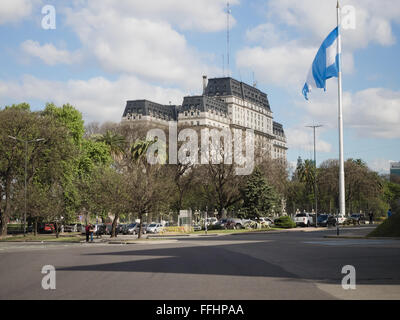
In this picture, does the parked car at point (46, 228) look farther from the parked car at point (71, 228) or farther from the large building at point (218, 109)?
the large building at point (218, 109)

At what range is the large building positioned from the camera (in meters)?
148

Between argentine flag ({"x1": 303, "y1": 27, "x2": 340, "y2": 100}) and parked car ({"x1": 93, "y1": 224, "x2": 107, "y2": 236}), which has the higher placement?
argentine flag ({"x1": 303, "y1": 27, "x2": 340, "y2": 100})

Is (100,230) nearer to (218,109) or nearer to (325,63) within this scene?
(325,63)

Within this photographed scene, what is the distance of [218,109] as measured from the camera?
15288 centimetres

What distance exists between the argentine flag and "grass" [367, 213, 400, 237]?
633 inches

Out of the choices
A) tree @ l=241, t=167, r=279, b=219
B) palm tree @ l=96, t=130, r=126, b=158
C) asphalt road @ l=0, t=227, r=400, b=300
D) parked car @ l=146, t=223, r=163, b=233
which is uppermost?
palm tree @ l=96, t=130, r=126, b=158

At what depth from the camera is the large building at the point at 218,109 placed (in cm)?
14775

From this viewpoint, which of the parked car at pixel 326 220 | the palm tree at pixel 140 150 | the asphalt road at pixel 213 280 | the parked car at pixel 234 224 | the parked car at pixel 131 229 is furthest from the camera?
the palm tree at pixel 140 150

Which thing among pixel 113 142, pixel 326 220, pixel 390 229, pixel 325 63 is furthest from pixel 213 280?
pixel 113 142

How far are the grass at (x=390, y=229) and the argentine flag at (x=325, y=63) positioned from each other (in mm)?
16082

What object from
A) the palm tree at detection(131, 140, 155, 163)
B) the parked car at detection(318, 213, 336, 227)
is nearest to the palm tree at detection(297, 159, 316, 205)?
the parked car at detection(318, 213, 336, 227)

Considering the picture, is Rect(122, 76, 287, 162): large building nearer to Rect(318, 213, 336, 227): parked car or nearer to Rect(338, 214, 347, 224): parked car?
Rect(318, 213, 336, 227): parked car

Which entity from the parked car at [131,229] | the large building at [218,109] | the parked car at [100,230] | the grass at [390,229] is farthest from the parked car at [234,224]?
the large building at [218,109]

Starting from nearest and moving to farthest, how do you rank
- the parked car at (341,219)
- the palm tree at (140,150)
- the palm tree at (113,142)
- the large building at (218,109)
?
the parked car at (341,219) → the palm tree at (140,150) → the palm tree at (113,142) → the large building at (218,109)
